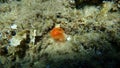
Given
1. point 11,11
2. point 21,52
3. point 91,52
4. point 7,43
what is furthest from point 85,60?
point 11,11

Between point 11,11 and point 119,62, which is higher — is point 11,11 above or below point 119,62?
above

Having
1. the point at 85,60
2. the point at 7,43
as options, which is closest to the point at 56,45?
the point at 85,60

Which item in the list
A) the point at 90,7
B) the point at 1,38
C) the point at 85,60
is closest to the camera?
the point at 85,60

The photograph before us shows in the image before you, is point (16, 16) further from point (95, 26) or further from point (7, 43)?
point (95, 26)

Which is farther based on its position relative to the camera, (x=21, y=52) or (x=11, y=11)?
(x=11, y=11)

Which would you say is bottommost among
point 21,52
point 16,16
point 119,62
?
point 119,62

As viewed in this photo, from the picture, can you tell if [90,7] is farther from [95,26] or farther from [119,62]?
[119,62]

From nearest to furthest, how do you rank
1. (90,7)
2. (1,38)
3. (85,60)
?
1. (85,60)
2. (1,38)
3. (90,7)
